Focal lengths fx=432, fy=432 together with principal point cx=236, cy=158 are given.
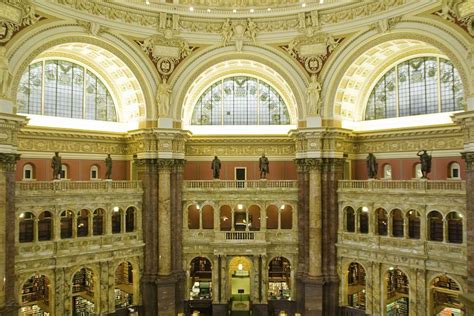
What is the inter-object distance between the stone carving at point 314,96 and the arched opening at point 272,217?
9.46 metres

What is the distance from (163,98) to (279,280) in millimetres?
18605

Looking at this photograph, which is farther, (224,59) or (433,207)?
(224,59)

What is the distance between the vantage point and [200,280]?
38.8 m

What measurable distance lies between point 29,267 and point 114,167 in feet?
36.0

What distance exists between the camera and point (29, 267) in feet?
93.5

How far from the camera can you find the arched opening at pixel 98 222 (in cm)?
3425

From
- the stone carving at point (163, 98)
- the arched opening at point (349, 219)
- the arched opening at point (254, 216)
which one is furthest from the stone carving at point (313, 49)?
the arched opening at point (254, 216)

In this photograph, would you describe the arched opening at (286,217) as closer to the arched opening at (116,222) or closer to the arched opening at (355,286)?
the arched opening at (355,286)

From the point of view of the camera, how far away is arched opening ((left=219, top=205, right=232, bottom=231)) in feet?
127

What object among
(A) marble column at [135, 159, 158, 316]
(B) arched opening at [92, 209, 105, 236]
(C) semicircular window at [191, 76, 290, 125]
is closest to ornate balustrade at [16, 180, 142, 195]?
(A) marble column at [135, 159, 158, 316]

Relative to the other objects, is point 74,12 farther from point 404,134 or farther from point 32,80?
point 404,134

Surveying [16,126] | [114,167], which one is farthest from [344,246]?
[16,126]

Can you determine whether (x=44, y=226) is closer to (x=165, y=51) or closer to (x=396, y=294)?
(x=165, y=51)

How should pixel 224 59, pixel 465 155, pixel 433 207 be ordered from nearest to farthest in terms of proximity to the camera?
pixel 465 155 → pixel 433 207 → pixel 224 59
